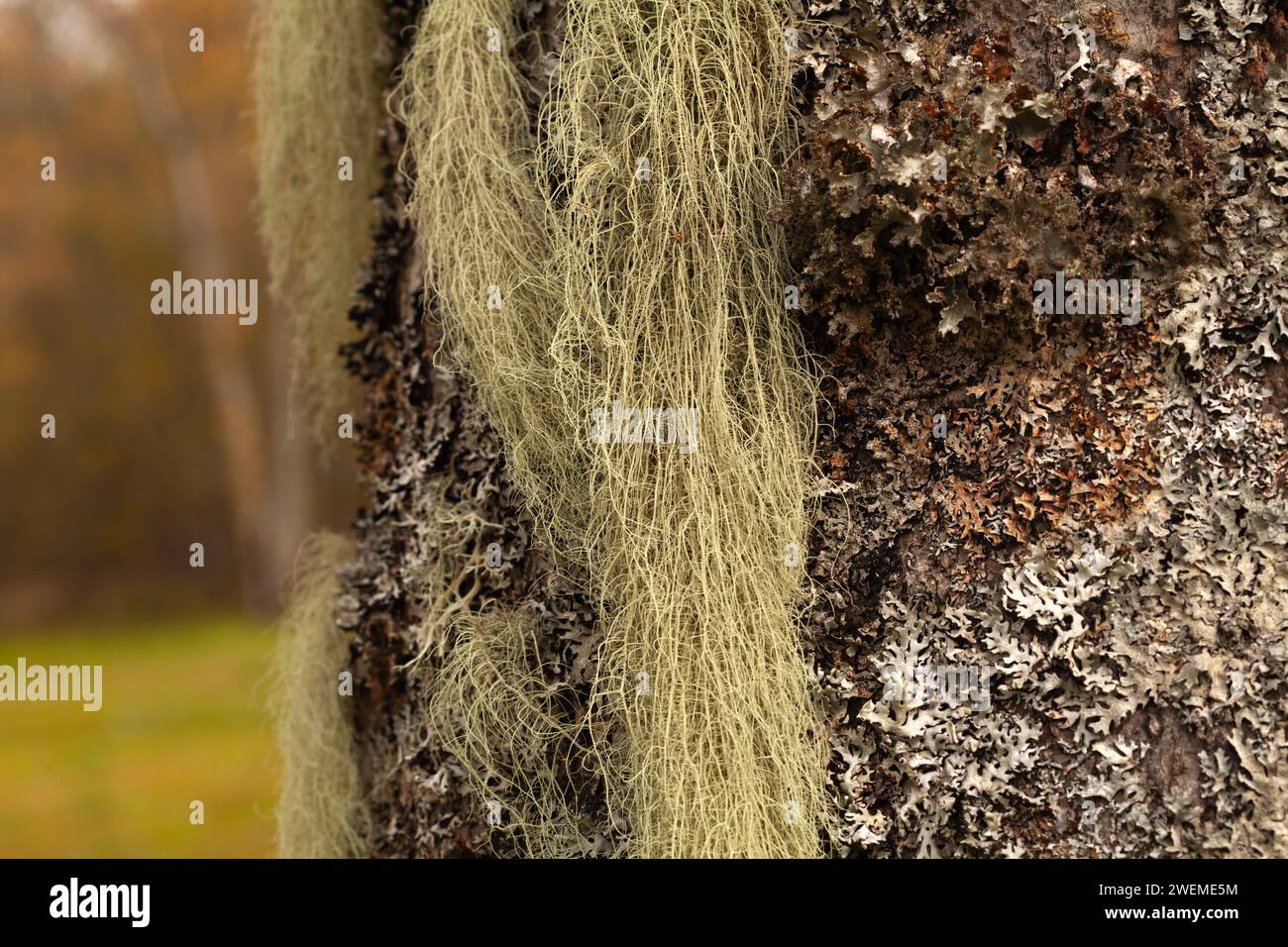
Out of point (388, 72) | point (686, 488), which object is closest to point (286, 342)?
point (388, 72)

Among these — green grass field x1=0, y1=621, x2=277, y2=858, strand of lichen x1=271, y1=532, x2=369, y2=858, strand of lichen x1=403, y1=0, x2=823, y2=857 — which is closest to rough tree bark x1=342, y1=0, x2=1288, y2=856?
strand of lichen x1=403, y1=0, x2=823, y2=857

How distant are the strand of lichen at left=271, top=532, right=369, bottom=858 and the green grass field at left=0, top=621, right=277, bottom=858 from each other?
2.97 meters

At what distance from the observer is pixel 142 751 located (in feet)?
18.9

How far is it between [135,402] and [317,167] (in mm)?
5922

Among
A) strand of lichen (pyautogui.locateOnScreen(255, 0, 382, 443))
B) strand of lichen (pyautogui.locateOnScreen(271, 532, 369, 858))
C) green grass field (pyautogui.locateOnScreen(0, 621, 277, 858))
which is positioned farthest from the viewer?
green grass field (pyautogui.locateOnScreen(0, 621, 277, 858))

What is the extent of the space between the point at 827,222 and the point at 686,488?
0.33 m

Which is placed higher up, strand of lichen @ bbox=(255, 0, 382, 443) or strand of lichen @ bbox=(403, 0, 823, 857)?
Answer: strand of lichen @ bbox=(255, 0, 382, 443)

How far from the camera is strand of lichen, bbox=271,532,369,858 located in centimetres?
151

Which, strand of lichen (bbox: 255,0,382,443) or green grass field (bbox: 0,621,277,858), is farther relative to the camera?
green grass field (bbox: 0,621,277,858)

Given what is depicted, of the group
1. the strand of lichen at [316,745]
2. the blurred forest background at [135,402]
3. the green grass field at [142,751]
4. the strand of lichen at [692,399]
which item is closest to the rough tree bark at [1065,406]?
the strand of lichen at [692,399]

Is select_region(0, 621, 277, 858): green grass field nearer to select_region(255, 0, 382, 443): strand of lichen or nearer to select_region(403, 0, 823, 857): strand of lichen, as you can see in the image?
select_region(255, 0, 382, 443): strand of lichen

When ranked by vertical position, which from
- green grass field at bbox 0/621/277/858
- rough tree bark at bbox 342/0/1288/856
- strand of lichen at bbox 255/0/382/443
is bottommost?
green grass field at bbox 0/621/277/858

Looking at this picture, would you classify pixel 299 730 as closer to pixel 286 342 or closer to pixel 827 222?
pixel 286 342

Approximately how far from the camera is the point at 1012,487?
110 centimetres
